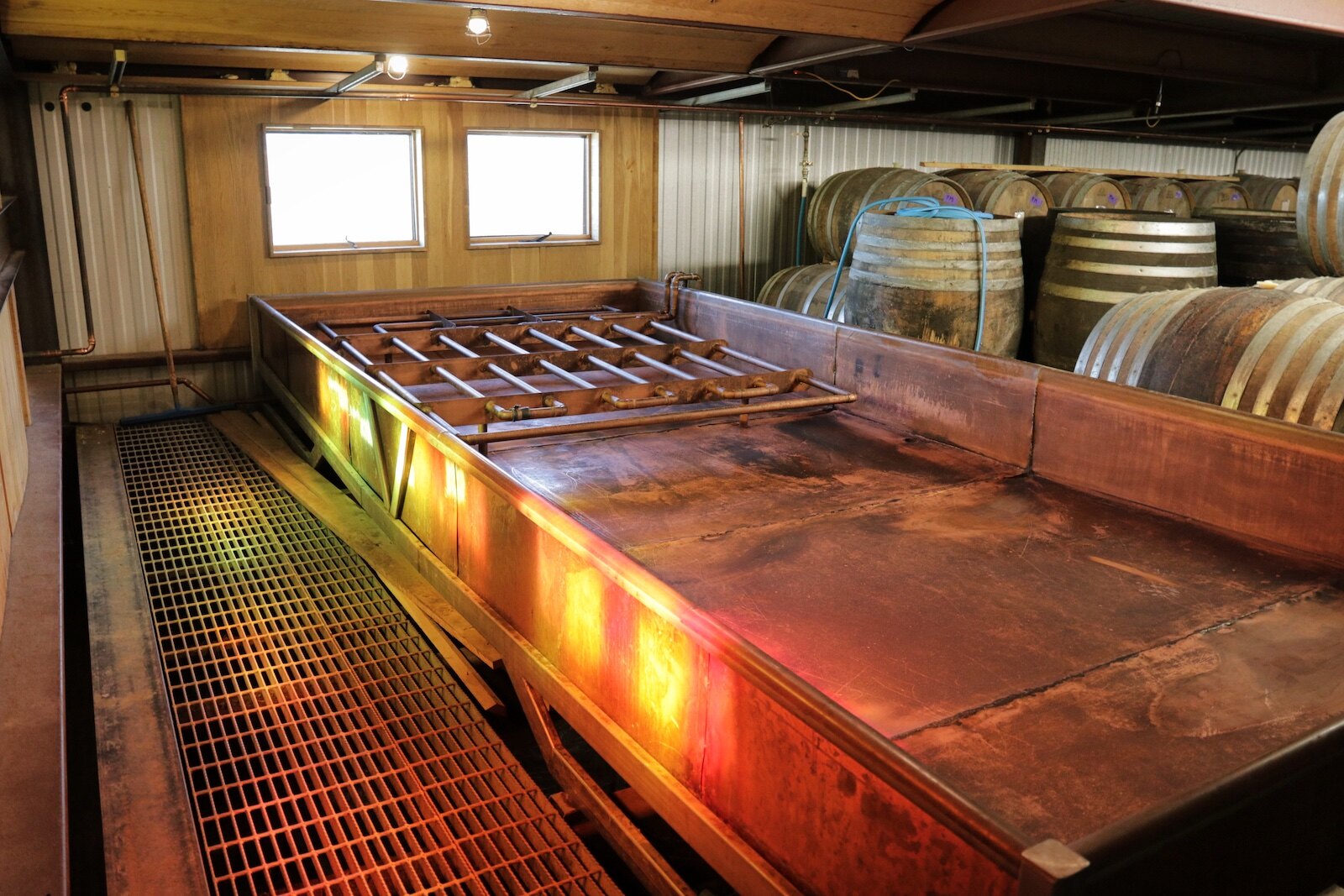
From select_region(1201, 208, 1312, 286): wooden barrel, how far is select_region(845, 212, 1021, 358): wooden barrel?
1510 millimetres

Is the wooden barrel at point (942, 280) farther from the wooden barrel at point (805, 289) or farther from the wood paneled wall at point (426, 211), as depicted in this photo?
the wood paneled wall at point (426, 211)

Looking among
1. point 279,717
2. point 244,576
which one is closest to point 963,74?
point 244,576

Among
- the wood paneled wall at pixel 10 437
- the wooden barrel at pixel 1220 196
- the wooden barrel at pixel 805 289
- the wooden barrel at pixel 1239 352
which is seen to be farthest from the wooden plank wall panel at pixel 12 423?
the wooden barrel at pixel 1220 196

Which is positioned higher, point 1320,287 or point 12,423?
point 1320,287

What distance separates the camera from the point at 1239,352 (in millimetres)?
3672

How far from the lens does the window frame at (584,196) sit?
7.34 m

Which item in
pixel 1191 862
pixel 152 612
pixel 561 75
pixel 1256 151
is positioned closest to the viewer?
pixel 1191 862

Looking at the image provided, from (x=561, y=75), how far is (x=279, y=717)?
18.8 feet

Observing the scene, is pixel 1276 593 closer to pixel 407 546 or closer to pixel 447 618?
pixel 447 618

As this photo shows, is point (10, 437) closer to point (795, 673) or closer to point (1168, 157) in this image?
point (795, 673)

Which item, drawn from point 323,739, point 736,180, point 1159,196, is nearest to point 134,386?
point 323,739

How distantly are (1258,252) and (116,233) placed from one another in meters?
7.28

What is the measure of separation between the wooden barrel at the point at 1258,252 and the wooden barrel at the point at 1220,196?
12.8 feet

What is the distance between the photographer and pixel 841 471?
381 centimetres
